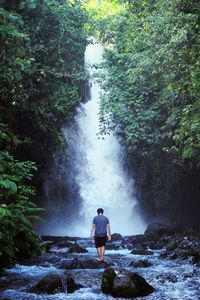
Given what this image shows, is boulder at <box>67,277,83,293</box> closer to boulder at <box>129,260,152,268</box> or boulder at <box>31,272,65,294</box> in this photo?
boulder at <box>31,272,65,294</box>

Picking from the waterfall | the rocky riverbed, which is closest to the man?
the rocky riverbed

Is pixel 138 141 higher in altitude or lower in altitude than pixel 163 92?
lower

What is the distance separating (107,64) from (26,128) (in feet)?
27.9

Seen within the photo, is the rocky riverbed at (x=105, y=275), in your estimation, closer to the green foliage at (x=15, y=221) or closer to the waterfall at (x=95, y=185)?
the green foliage at (x=15, y=221)

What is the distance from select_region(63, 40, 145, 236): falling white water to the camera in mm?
26609

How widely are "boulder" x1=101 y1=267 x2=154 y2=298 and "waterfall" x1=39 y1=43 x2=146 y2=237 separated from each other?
17.4 meters

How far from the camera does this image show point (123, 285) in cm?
812

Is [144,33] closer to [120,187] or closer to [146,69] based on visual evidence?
[146,69]

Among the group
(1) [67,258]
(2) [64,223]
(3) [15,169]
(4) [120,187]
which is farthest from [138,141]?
(3) [15,169]

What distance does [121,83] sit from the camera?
24812 mm

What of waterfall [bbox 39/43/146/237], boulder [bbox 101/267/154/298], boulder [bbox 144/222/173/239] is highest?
waterfall [bbox 39/43/146/237]

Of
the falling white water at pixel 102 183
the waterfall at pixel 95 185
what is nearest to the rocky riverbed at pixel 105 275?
the waterfall at pixel 95 185

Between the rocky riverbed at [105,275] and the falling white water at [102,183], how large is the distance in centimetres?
1022

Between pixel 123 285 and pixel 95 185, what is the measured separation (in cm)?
1897
